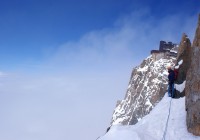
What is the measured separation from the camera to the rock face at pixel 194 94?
1435cm

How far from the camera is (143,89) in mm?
83250

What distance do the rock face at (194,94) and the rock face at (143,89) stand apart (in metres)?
49.3

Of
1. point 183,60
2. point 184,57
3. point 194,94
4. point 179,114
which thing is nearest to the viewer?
point 194,94

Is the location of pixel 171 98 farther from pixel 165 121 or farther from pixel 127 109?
pixel 127 109

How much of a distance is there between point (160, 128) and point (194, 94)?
3.19m

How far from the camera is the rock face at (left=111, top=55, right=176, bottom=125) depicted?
71.3 m

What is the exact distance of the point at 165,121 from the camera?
1712 cm

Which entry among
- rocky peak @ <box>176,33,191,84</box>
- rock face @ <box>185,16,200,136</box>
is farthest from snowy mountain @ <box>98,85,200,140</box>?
rocky peak @ <box>176,33,191,84</box>

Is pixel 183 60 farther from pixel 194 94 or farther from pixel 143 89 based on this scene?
pixel 143 89

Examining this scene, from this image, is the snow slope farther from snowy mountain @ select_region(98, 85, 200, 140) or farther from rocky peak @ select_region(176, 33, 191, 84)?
rocky peak @ select_region(176, 33, 191, 84)

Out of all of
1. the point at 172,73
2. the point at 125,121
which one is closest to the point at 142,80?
the point at 125,121

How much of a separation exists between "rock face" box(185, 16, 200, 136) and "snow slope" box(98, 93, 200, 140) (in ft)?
1.99

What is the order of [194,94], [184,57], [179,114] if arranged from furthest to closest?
[184,57], [179,114], [194,94]

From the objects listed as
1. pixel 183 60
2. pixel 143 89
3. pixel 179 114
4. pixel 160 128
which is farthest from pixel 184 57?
pixel 143 89
